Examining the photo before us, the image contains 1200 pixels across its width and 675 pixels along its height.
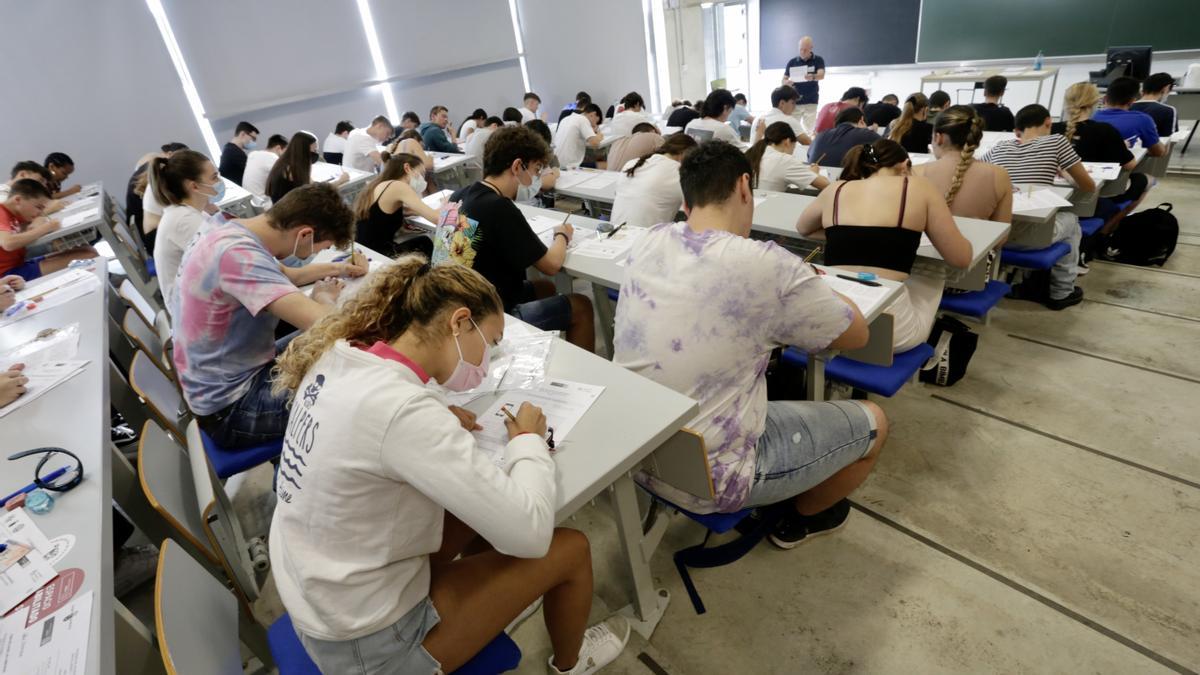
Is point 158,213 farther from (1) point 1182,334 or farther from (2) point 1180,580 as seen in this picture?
(1) point 1182,334

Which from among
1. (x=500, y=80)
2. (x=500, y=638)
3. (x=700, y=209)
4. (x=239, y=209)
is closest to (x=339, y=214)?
(x=700, y=209)

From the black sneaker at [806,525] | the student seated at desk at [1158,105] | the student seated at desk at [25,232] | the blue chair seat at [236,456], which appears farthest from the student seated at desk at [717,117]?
the student seated at desk at [25,232]

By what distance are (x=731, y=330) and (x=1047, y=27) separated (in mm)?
8525

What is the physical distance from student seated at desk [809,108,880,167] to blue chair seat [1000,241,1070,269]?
4.43 feet

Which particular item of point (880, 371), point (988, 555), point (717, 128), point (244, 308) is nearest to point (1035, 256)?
point (880, 371)

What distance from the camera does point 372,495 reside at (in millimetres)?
944

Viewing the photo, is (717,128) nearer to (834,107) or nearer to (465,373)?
(834,107)

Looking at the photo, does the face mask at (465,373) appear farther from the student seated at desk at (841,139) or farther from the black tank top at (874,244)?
the student seated at desk at (841,139)

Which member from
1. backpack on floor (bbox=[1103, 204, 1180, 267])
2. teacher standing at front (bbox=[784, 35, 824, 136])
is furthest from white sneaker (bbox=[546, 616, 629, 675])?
teacher standing at front (bbox=[784, 35, 824, 136])

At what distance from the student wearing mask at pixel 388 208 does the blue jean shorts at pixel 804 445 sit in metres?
2.19

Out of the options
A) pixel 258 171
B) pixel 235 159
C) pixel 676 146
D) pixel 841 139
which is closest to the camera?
pixel 676 146

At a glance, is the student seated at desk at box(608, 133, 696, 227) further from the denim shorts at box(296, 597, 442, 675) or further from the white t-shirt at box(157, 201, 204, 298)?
the denim shorts at box(296, 597, 442, 675)

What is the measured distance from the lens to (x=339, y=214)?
1912 mm

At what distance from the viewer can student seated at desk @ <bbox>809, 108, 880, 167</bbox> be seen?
3883mm
